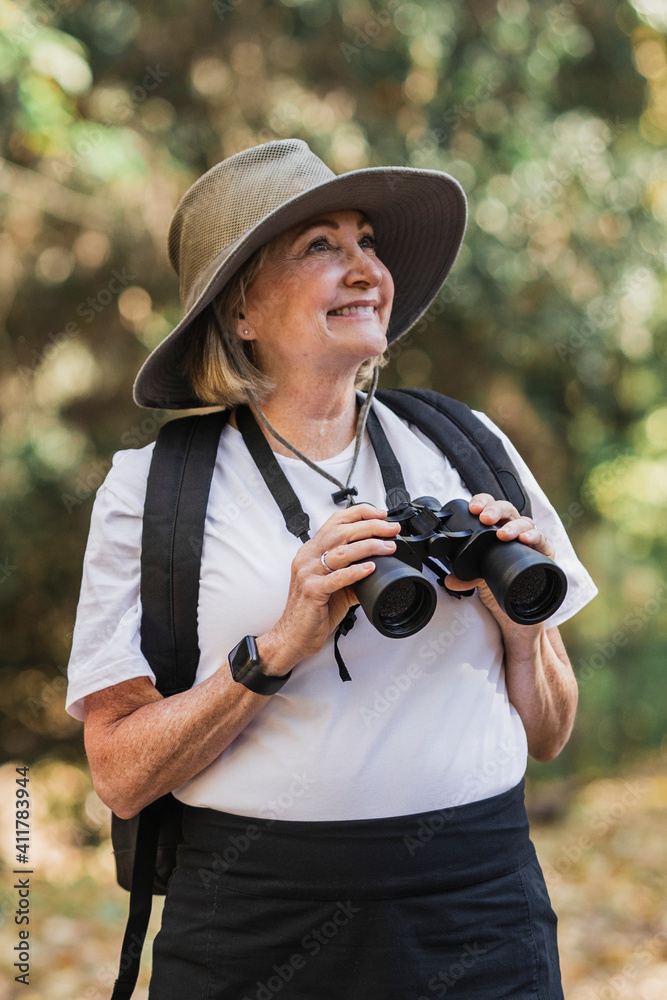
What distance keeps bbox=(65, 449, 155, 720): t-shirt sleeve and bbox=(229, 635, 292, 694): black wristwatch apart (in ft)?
0.67

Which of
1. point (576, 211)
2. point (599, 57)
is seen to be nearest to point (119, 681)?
point (576, 211)

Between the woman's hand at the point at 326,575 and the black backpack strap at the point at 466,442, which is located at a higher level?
the black backpack strap at the point at 466,442

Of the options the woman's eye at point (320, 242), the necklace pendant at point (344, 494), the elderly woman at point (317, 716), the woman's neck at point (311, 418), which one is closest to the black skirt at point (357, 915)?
the elderly woman at point (317, 716)

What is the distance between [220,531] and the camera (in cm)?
163

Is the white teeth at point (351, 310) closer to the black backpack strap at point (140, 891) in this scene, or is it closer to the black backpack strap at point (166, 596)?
the black backpack strap at point (166, 596)

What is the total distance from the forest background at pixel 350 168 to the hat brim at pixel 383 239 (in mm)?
2138

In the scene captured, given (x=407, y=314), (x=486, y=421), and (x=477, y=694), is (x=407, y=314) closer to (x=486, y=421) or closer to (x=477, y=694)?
(x=486, y=421)

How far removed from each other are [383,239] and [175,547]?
0.91 m

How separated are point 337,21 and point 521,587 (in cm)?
387

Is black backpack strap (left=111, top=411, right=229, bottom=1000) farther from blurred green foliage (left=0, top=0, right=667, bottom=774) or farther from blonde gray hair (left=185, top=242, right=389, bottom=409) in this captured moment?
blurred green foliage (left=0, top=0, right=667, bottom=774)

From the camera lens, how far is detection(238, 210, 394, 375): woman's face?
1701 millimetres

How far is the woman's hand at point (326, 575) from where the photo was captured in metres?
1.39

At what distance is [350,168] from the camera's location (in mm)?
4273

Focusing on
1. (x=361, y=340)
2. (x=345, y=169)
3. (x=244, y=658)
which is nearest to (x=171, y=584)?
(x=244, y=658)
